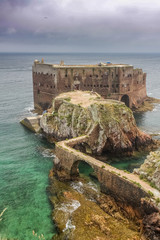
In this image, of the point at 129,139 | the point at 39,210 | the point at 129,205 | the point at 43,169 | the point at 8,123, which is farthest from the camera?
the point at 8,123

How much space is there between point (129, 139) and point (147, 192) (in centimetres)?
1816

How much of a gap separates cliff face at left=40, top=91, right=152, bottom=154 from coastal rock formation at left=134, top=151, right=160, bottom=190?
12.3 m

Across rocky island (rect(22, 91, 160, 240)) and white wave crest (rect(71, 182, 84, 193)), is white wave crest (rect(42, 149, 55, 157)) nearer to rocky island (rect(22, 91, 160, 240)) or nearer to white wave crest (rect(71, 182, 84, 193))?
rocky island (rect(22, 91, 160, 240))

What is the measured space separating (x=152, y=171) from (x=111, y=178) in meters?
4.27

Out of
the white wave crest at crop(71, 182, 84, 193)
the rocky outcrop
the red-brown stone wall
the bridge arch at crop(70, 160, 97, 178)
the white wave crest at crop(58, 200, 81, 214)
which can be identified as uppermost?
the red-brown stone wall

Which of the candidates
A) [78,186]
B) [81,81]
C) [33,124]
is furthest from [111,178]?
[81,81]

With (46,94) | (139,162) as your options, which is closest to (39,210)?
(139,162)

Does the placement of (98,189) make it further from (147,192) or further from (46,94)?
(46,94)

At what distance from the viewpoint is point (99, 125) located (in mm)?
38406

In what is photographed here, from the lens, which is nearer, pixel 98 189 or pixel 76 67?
pixel 98 189

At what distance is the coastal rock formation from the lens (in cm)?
2364

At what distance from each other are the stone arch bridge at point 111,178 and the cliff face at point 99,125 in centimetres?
661

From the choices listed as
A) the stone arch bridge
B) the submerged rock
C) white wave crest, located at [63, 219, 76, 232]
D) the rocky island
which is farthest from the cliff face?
white wave crest, located at [63, 219, 76, 232]

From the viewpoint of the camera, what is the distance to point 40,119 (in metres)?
50.6
